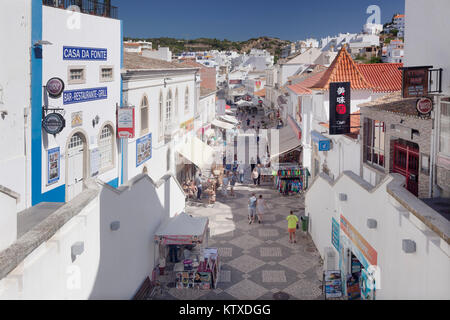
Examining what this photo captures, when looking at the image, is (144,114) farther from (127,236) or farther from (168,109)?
(127,236)

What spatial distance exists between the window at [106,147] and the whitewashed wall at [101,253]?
3.15 m

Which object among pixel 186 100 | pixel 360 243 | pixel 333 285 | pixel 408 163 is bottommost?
pixel 333 285

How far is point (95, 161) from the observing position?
16.6 metres

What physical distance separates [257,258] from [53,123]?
8063mm

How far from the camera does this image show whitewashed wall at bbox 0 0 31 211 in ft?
37.7

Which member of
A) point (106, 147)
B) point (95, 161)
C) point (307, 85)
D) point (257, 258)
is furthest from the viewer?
point (307, 85)

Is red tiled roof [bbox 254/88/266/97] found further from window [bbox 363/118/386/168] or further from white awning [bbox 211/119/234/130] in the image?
window [bbox 363/118/386/168]

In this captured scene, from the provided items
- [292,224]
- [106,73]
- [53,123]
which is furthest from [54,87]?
[292,224]

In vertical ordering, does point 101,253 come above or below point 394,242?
below

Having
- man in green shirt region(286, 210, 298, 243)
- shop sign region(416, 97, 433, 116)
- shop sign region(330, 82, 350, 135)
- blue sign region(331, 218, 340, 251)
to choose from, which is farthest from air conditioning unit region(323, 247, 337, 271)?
shop sign region(416, 97, 433, 116)

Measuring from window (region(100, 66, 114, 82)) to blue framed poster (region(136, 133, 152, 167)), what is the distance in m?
3.29
